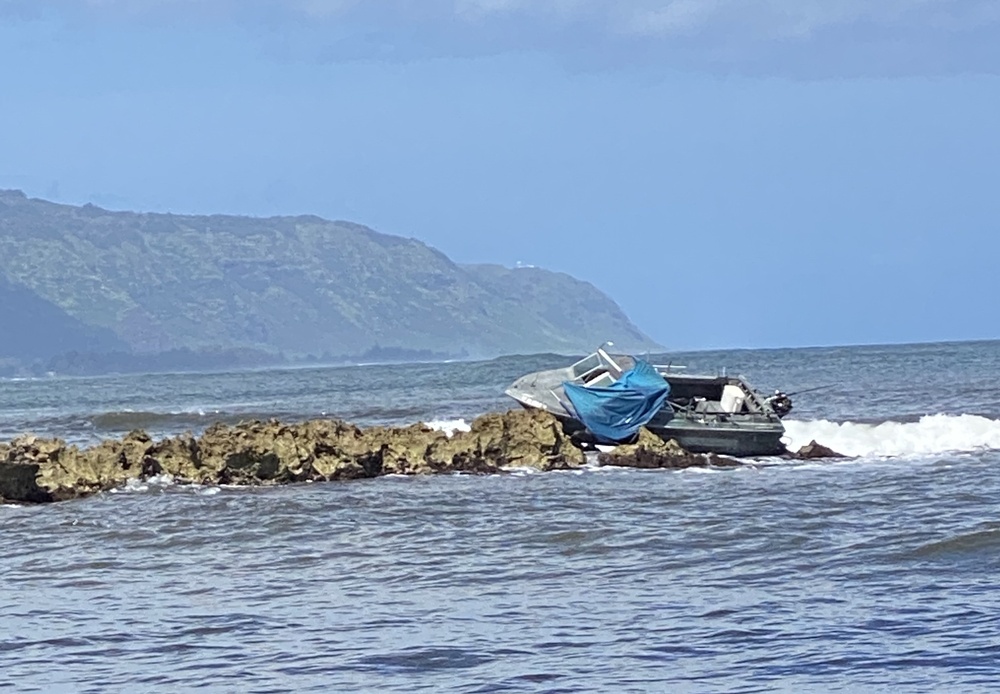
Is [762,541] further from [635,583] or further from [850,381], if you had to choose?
[850,381]

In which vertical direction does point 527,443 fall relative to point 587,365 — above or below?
below

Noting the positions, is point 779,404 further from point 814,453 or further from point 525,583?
point 525,583

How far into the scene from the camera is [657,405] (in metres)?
32.3

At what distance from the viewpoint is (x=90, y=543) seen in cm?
2175

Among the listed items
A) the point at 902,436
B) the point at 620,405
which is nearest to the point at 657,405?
the point at 620,405

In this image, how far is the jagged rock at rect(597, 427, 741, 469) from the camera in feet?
98.2

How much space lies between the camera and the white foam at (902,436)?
32.5 m

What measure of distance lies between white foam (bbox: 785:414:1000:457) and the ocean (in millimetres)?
1892

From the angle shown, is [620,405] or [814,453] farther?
[620,405]

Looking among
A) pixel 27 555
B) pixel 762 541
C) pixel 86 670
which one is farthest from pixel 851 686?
pixel 27 555

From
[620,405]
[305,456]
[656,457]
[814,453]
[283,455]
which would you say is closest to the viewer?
[283,455]

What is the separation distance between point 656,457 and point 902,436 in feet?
20.9

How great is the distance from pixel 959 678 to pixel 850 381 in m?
54.3

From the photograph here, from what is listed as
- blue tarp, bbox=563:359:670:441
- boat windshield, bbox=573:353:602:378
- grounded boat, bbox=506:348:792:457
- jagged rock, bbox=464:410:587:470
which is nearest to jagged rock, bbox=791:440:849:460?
grounded boat, bbox=506:348:792:457
